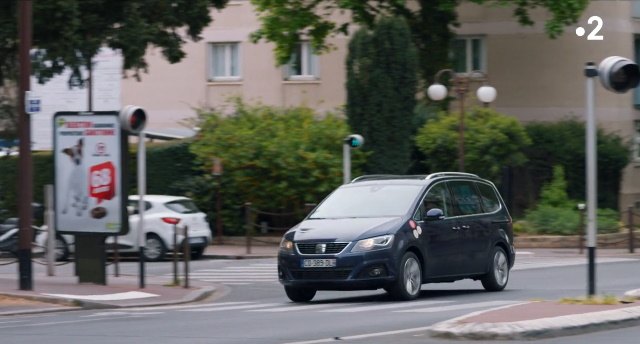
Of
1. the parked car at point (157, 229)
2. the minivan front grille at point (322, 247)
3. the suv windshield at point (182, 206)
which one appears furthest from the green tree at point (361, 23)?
the minivan front grille at point (322, 247)

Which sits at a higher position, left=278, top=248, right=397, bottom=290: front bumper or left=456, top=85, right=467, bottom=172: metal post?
left=456, top=85, right=467, bottom=172: metal post

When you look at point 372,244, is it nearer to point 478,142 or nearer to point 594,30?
point 478,142

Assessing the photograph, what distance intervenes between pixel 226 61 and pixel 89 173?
89.1 ft

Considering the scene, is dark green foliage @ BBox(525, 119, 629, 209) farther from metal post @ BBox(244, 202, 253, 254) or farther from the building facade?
metal post @ BBox(244, 202, 253, 254)

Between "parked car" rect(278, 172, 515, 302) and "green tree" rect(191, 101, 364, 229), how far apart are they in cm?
1653

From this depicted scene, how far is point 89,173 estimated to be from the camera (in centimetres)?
2103

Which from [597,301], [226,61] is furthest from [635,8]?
[597,301]

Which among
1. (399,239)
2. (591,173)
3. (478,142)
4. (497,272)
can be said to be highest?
(478,142)

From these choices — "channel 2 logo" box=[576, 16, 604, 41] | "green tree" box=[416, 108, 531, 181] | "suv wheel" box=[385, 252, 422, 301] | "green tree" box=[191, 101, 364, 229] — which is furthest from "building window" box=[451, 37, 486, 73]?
"suv wheel" box=[385, 252, 422, 301]

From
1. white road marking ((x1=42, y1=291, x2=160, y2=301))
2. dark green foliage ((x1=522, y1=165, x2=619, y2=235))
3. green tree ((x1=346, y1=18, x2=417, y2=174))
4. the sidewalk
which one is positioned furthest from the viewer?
green tree ((x1=346, y1=18, x2=417, y2=174))

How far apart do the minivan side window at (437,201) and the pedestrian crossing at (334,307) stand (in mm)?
1289

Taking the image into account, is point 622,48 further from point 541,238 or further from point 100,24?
point 100,24

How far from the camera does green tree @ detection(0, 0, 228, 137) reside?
26.4 meters

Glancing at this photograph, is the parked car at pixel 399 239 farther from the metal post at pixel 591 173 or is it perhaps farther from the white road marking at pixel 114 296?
the metal post at pixel 591 173
